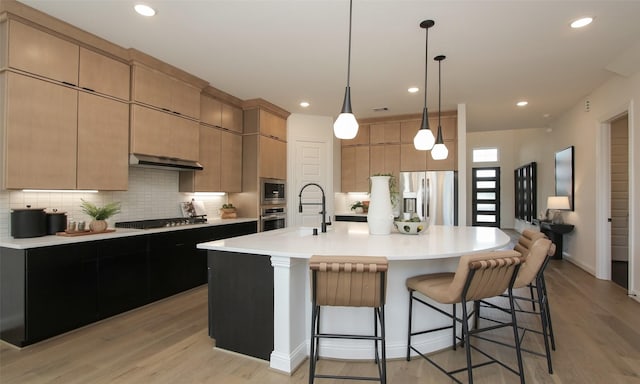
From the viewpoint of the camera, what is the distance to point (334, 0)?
2504mm

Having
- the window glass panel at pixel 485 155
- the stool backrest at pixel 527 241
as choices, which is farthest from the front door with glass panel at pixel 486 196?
the stool backrest at pixel 527 241

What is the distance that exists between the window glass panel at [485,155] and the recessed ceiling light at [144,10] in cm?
1051

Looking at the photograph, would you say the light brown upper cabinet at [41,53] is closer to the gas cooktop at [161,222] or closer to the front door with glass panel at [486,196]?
the gas cooktop at [161,222]

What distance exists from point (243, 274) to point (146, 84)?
2555 mm

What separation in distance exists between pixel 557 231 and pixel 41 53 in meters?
7.18

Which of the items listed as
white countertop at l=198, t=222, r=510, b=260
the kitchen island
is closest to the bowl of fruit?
white countertop at l=198, t=222, r=510, b=260

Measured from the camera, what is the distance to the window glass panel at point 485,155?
35.4 ft

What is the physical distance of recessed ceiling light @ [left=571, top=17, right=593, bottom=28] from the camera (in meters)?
2.75

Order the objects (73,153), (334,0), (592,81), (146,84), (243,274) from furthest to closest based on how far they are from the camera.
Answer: (592,81)
(146,84)
(73,153)
(334,0)
(243,274)

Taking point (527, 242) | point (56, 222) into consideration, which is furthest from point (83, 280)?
point (527, 242)

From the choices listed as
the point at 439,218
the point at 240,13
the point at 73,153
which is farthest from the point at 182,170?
the point at 439,218

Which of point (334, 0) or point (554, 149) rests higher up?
point (334, 0)

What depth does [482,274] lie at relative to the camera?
1.84 metres

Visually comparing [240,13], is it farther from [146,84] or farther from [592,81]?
[592,81]
